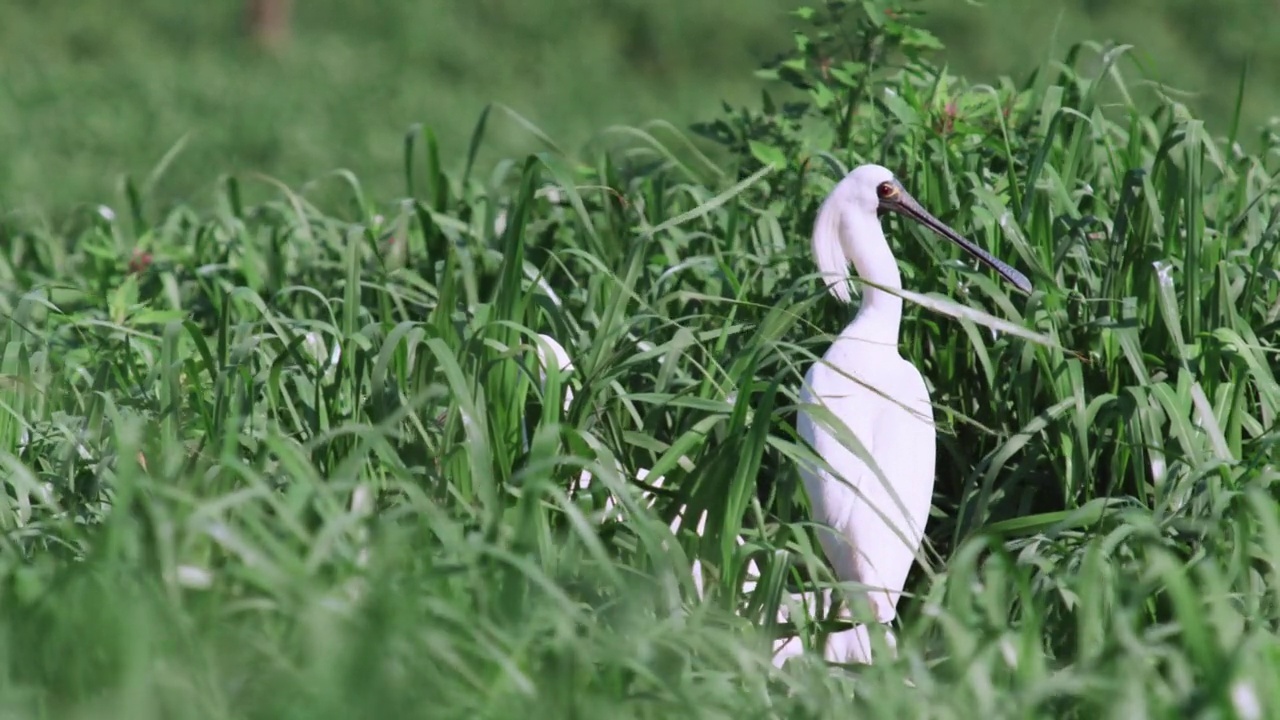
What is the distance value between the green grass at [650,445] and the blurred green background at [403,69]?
16.5ft

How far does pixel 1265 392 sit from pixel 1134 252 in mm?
495

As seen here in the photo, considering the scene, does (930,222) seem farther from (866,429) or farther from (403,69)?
(403,69)

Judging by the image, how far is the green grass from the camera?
2.18 meters

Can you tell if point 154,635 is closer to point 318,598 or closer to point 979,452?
point 318,598

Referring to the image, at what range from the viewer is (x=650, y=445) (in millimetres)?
3148

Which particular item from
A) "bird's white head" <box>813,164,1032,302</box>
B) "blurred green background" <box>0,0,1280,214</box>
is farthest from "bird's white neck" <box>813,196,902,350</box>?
"blurred green background" <box>0,0,1280,214</box>

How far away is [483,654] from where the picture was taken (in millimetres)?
2236

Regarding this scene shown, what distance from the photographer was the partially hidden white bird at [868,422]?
9.82 ft

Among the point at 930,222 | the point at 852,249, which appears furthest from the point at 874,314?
the point at 930,222

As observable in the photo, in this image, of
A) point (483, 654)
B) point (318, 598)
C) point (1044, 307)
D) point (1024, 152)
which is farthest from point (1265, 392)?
point (318, 598)

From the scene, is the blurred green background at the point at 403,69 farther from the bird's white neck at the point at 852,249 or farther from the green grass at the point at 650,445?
the bird's white neck at the point at 852,249

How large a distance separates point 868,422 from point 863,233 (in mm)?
425

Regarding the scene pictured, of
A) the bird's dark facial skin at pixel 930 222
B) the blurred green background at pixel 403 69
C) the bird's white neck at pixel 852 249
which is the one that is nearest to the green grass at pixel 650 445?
the bird's dark facial skin at pixel 930 222

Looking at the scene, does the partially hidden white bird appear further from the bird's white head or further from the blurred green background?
the blurred green background
